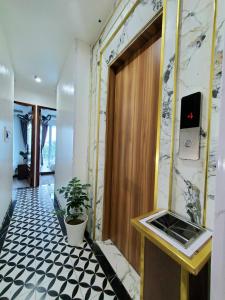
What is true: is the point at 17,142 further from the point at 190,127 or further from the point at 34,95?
the point at 190,127

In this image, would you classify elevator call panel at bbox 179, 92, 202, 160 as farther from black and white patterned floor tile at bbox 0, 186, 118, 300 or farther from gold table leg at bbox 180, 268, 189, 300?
black and white patterned floor tile at bbox 0, 186, 118, 300

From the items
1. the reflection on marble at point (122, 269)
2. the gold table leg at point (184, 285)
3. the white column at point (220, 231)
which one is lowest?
the reflection on marble at point (122, 269)

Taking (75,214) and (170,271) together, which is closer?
(170,271)

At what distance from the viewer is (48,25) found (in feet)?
5.84

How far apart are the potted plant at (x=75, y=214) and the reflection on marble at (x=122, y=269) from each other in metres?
0.27

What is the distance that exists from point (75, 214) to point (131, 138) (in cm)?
117

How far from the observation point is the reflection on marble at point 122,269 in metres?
1.20

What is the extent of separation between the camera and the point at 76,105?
6.43 feet

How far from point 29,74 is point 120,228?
3356 millimetres

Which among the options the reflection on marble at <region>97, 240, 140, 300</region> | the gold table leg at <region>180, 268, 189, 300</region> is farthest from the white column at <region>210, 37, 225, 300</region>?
the reflection on marble at <region>97, 240, 140, 300</region>

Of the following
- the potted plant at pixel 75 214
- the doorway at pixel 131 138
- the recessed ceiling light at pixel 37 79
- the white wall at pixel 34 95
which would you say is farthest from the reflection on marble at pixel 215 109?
the white wall at pixel 34 95

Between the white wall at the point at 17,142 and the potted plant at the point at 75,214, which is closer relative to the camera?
the potted plant at the point at 75,214

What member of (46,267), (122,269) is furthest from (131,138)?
(46,267)

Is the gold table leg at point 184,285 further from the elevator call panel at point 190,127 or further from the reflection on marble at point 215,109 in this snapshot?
the elevator call panel at point 190,127
